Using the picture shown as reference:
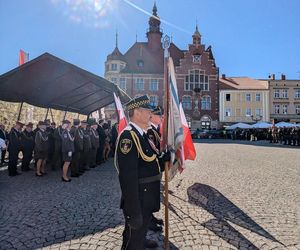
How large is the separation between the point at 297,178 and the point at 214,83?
43.7m

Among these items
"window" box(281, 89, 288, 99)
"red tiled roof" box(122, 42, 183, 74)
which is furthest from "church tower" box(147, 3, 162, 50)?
"window" box(281, 89, 288, 99)

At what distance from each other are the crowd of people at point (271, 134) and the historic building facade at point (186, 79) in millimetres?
8773

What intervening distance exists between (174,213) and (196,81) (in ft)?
156

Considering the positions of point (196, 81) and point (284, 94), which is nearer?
point (196, 81)

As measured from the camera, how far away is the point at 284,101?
2149 inches

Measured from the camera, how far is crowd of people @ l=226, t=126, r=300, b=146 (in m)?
27.2

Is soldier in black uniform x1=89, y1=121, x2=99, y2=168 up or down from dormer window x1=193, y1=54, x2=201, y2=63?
down

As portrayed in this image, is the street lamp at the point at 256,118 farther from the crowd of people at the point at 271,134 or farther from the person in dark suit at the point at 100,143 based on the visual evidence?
the person in dark suit at the point at 100,143

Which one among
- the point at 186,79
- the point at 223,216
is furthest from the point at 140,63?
the point at 223,216

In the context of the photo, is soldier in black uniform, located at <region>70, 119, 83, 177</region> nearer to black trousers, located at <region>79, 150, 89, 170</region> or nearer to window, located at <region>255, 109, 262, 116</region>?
black trousers, located at <region>79, 150, 89, 170</region>

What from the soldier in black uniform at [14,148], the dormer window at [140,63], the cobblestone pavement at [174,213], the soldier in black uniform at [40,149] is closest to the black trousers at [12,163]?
the soldier in black uniform at [14,148]

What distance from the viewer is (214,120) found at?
51.1 m

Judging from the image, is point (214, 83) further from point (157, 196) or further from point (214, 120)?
point (157, 196)

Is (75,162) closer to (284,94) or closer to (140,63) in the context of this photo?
(140,63)
